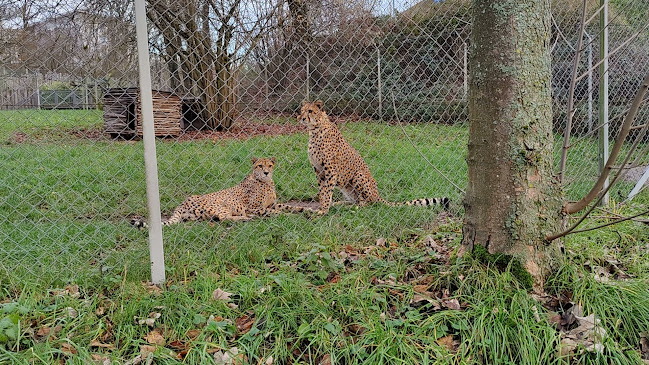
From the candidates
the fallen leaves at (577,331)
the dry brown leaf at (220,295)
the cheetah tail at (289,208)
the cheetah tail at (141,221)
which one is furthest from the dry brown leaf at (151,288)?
the cheetah tail at (289,208)

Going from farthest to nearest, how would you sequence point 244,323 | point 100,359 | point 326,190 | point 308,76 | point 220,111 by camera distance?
point 326,190
point 220,111
point 308,76
point 244,323
point 100,359

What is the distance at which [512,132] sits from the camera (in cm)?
255

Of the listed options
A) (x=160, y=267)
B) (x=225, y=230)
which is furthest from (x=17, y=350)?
(x=225, y=230)

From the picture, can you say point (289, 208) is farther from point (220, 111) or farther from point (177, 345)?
point (177, 345)

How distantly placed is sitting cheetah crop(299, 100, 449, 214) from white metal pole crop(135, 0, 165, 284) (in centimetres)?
270

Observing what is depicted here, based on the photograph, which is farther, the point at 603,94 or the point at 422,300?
the point at 603,94

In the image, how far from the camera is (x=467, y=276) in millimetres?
2590

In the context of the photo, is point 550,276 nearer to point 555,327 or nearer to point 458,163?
point 555,327

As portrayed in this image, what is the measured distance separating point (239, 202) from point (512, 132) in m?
3.45

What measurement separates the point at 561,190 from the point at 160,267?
2394 mm

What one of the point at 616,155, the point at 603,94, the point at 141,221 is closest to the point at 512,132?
the point at 616,155

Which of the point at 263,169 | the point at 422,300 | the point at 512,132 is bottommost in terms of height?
the point at 422,300

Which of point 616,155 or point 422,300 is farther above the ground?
point 616,155

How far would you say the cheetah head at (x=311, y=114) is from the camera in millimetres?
5406
